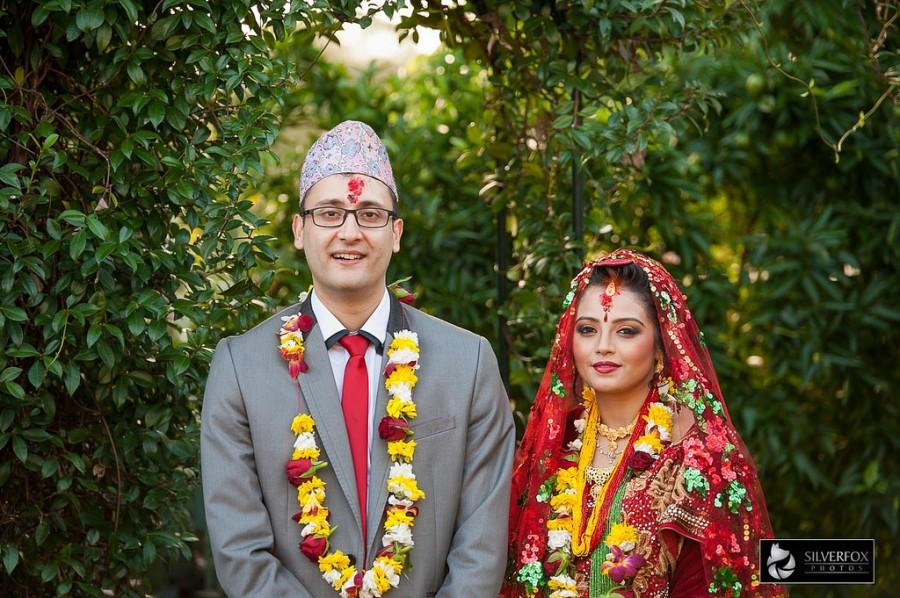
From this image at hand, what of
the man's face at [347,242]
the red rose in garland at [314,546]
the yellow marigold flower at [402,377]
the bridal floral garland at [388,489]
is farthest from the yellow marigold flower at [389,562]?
the man's face at [347,242]

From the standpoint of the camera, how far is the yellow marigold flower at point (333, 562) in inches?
100

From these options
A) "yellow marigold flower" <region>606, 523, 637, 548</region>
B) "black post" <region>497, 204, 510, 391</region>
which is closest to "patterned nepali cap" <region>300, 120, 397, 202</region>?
"yellow marigold flower" <region>606, 523, 637, 548</region>

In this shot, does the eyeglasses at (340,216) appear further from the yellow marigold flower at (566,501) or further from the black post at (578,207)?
the black post at (578,207)

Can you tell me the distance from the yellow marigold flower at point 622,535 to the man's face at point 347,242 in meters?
0.81

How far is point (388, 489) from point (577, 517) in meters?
0.50

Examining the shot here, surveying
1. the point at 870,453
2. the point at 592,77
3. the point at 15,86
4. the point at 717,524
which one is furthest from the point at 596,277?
the point at 870,453

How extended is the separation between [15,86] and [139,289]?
599 mm

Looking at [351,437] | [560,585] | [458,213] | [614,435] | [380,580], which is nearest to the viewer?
[380,580]

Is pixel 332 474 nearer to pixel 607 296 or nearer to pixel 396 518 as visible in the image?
pixel 396 518

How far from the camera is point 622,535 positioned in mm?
2723

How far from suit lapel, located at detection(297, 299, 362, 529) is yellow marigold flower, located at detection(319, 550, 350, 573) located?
0.26 feet

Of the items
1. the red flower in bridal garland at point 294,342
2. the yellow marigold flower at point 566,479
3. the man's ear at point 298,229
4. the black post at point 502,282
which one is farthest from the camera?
the black post at point 502,282

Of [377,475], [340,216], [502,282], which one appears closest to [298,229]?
[340,216]

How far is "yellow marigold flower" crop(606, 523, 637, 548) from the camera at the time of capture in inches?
107
